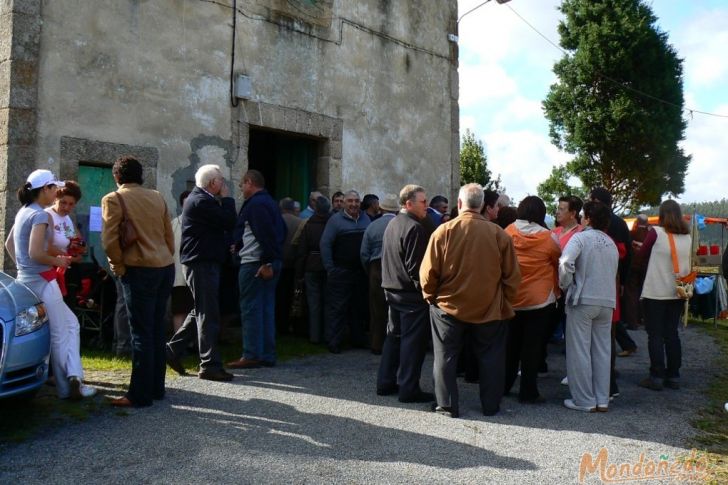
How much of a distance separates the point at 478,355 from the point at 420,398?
0.68 meters

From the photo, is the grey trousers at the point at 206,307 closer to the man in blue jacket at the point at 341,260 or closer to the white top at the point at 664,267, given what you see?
the man in blue jacket at the point at 341,260

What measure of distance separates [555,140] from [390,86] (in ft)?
55.3

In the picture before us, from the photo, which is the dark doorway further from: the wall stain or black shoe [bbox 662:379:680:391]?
black shoe [bbox 662:379:680:391]

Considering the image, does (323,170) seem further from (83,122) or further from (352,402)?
(352,402)

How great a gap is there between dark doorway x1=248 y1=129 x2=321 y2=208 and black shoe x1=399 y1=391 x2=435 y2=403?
5.48 meters

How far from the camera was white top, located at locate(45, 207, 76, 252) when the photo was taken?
543 cm

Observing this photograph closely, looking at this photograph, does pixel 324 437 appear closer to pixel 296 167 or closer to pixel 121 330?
pixel 121 330

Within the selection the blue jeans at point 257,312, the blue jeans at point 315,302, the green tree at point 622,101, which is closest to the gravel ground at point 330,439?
the blue jeans at point 257,312

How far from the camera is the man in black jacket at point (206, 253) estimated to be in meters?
5.94

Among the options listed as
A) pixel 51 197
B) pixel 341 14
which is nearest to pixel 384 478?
pixel 51 197

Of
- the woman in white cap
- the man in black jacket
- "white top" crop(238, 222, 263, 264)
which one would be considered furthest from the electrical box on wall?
the woman in white cap

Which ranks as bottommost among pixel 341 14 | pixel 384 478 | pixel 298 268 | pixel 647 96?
pixel 384 478

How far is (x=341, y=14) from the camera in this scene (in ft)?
35.3

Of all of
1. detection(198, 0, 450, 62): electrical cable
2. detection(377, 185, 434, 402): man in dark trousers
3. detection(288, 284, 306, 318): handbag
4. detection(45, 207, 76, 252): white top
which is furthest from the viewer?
detection(198, 0, 450, 62): electrical cable
